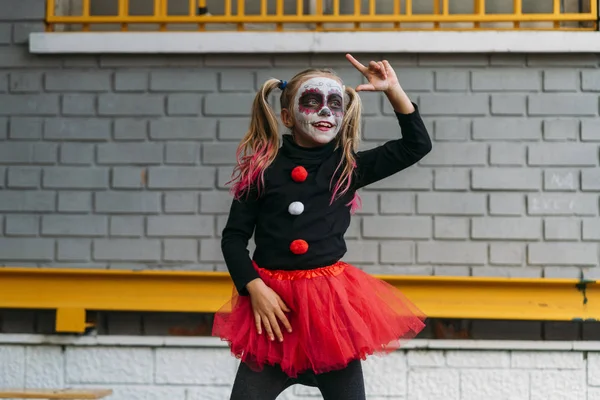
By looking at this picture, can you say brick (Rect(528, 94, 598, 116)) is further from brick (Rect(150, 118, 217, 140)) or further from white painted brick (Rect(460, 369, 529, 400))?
brick (Rect(150, 118, 217, 140))

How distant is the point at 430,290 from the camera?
4.57m

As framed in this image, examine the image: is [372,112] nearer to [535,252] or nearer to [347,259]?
[347,259]

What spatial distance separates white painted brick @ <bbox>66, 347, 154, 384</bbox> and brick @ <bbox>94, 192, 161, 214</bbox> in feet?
2.52

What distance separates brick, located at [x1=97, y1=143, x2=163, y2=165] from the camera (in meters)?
4.74

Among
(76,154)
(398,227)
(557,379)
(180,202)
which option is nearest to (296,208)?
(398,227)

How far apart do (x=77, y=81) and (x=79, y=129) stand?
0.28 metres

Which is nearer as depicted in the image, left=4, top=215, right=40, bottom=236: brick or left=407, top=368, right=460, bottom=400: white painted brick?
left=407, top=368, right=460, bottom=400: white painted brick

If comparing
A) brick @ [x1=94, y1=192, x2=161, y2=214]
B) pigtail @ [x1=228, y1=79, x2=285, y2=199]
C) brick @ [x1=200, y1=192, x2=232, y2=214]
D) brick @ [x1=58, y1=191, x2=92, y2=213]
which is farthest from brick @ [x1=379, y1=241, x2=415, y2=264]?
pigtail @ [x1=228, y1=79, x2=285, y2=199]

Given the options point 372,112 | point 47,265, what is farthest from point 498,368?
point 47,265

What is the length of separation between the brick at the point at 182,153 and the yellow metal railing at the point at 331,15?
27.5 inches

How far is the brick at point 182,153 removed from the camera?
15.5ft

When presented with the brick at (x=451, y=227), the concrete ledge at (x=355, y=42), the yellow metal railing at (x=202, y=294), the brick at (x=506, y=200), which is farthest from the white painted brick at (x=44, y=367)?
the brick at (x=506, y=200)

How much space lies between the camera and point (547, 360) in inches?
180

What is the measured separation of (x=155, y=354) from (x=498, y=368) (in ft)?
6.19
